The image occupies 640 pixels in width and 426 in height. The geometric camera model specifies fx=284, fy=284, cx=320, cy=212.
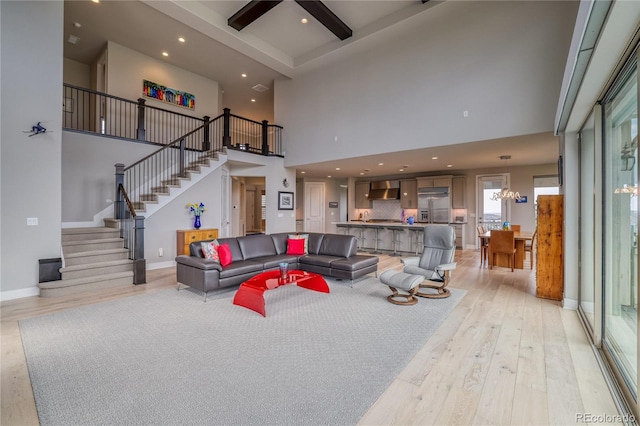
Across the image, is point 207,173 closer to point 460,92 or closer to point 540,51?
point 460,92

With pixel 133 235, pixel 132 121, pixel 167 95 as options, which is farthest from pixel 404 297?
pixel 167 95

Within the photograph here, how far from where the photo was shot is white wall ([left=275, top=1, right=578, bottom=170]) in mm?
4660

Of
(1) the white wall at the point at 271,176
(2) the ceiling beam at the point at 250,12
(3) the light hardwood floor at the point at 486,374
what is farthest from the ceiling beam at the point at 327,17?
(3) the light hardwood floor at the point at 486,374

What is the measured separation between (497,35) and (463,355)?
17.8 ft

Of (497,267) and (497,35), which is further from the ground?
(497,35)

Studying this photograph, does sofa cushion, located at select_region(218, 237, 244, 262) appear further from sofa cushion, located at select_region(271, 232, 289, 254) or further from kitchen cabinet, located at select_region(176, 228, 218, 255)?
kitchen cabinet, located at select_region(176, 228, 218, 255)

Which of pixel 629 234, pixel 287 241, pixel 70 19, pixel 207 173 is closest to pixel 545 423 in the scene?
pixel 629 234

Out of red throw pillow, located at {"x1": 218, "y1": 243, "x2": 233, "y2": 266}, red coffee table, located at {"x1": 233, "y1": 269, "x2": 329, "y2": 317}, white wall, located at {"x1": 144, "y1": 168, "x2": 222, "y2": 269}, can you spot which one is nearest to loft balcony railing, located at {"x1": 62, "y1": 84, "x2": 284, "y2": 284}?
white wall, located at {"x1": 144, "y1": 168, "x2": 222, "y2": 269}

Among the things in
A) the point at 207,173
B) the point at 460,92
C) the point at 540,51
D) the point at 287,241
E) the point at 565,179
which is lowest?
the point at 287,241

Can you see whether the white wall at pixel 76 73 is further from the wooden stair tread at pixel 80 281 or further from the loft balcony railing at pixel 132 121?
the wooden stair tread at pixel 80 281

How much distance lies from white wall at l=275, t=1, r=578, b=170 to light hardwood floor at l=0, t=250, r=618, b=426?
328 cm

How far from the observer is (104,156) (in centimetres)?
624

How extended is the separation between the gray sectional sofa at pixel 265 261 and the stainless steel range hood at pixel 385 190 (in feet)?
19.0

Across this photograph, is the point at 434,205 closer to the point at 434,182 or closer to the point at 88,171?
the point at 434,182
